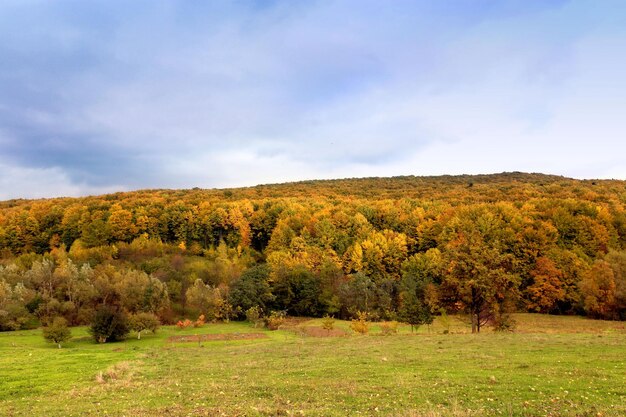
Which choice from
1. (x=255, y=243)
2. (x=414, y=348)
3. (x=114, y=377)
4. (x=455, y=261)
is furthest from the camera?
(x=255, y=243)

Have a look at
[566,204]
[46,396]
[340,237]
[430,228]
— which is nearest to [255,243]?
[340,237]

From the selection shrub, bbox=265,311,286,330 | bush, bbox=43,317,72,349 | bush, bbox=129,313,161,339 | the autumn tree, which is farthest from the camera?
the autumn tree

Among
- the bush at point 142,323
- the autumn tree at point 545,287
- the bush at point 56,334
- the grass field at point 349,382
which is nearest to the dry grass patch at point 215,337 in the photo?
the bush at point 142,323

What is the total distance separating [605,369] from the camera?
20.0 metres

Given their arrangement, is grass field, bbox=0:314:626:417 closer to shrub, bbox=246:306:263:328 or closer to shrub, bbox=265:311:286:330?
shrub, bbox=265:311:286:330

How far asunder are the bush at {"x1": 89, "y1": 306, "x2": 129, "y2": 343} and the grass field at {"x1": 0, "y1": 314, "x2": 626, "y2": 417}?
20052 mm

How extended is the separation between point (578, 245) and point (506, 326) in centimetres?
5730

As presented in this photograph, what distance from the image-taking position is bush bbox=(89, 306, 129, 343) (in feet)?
176

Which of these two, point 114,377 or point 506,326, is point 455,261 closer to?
point 506,326

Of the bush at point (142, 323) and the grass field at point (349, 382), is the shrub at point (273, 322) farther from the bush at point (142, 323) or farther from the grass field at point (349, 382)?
the grass field at point (349, 382)

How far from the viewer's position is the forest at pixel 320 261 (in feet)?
214

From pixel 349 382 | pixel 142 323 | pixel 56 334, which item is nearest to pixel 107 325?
pixel 142 323

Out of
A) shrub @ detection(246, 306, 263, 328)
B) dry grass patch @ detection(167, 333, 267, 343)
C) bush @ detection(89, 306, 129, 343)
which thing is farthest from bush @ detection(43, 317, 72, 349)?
shrub @ detection(246, 306, 263, 328)

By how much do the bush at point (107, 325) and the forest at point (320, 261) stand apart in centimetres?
575
